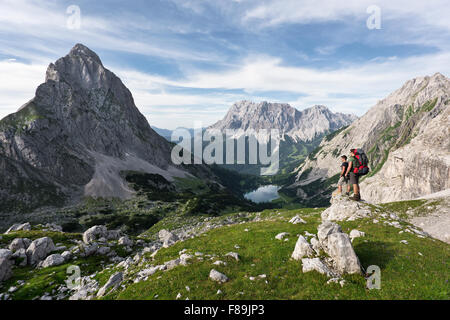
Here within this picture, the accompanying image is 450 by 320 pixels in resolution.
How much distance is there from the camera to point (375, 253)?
1628cm

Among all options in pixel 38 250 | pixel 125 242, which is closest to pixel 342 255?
pixel 125 242

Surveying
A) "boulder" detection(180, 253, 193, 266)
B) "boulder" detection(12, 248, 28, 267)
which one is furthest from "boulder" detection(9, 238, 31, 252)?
"boulder" detection(180, 253, 193, 266)

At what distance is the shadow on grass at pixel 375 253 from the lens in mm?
14984

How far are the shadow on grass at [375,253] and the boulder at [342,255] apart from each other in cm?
166

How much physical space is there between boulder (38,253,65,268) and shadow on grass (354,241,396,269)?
34.6 meters

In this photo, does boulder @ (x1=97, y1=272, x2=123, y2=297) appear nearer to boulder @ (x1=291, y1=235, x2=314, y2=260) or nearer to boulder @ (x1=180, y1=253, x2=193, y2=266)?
boulder @ (x1=180, y1=253, x2=193, y2=266)

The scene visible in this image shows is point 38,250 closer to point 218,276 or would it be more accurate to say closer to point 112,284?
point 112,284

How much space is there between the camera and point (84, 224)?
3834 inches

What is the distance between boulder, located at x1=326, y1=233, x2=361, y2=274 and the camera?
13.7 metres

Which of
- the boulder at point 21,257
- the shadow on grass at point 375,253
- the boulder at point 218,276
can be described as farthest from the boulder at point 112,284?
the boulder at point 21,257

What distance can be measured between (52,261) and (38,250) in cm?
386

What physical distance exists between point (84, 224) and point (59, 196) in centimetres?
4721
